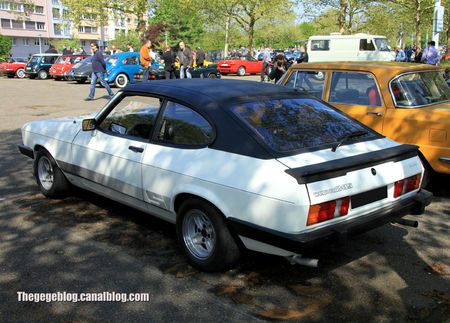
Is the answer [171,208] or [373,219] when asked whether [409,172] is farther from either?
[171,208]

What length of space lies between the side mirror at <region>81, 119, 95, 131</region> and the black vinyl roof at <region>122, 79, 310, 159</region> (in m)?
0.46

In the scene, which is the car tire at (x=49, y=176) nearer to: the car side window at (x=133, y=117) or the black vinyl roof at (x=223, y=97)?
the car side window at (x=133, y=117)

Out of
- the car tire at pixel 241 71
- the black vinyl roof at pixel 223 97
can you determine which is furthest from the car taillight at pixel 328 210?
the car tire at pixel 241 71

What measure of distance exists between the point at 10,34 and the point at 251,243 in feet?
280

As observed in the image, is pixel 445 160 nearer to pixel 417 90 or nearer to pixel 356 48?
pixel 417 90

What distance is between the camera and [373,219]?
3572 mm

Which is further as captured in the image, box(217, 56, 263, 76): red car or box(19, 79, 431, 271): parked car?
box(217, 56, 263, 76): red car

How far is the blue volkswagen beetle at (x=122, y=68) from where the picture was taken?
21344mm

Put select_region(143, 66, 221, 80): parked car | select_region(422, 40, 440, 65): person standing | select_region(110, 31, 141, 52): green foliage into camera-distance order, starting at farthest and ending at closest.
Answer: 1. select_region(110, 31, 141, 52): green foliage
2. select_region(143, 66, 221, 80): parked car
3. select_region(422, 40, 440, 65): person standing

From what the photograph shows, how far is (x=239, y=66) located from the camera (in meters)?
31.5

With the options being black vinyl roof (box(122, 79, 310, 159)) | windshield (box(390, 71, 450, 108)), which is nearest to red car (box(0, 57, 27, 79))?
black vinyl roof (box(122, 79, 310, 159))

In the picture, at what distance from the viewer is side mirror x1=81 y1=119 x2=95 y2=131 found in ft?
15.8

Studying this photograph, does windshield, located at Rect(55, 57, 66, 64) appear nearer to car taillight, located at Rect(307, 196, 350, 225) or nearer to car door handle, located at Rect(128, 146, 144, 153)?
car door handle, located at Rect(128, 146, 144, 153)

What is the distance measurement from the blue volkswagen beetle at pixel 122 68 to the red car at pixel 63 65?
4.58 m
